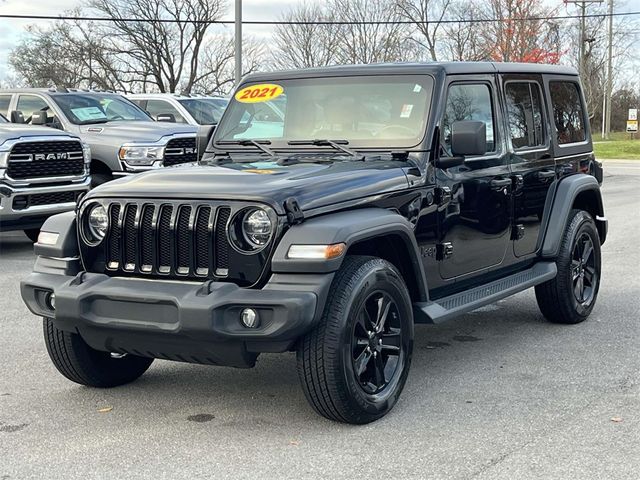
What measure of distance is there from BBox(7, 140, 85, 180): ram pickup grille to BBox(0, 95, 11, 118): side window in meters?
2.47

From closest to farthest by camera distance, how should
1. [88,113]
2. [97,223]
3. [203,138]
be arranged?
[97,223]
[203,138]
[88,113]

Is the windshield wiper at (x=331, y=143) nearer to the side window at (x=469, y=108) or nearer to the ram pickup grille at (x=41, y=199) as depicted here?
the side window at (x=469, y=108)

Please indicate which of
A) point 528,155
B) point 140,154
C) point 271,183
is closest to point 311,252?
point 271,183

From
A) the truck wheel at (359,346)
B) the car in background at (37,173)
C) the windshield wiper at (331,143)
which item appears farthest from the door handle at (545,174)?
the car in background at (37,173)

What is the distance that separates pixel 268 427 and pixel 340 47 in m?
51.6

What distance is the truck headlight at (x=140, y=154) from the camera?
1183 cm

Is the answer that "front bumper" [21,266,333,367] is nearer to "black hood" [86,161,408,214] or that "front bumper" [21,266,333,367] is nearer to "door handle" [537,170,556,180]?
"black hood" [86,161,408,214]

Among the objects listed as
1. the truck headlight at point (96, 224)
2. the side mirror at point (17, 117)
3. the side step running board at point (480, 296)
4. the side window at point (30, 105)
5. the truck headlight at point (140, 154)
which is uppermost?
the side window at point (30, 105)

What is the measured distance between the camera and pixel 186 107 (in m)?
14.8

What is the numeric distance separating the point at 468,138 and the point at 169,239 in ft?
6.07

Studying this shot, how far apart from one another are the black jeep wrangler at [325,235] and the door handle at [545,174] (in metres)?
0.02

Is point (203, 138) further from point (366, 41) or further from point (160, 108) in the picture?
point (366, 41)

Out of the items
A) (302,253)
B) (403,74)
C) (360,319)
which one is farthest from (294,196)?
(403,74)

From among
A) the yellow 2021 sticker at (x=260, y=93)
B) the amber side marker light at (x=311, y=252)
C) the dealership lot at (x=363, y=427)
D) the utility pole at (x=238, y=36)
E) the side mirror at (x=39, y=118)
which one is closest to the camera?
the dealership lot at (x=363, y=427)
